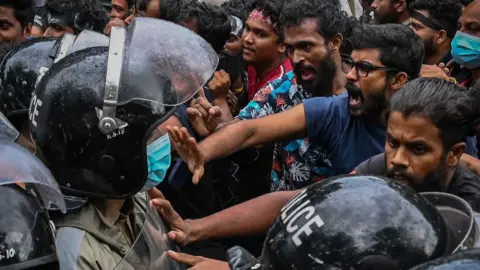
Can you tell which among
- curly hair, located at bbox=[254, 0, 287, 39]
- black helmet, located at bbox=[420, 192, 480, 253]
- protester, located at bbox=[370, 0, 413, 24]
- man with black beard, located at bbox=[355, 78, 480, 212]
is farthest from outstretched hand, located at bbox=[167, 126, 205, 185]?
protester, located at bbox=[370, 0, 413, 24]

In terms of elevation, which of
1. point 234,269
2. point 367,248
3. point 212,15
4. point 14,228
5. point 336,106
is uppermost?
point 367,248

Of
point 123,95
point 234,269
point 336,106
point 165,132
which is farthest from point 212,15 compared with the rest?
point 234,269

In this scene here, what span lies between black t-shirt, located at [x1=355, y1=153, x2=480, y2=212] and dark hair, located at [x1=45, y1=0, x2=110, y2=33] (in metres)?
3.18

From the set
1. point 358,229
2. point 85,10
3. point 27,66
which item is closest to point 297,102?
point 27,66

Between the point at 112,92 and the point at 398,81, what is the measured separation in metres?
2.12

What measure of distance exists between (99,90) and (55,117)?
0.18 metres

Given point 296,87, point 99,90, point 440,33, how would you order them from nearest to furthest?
point 99,90 < point 296,87 < point 440,33

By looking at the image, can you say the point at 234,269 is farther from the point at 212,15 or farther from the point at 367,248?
the point at 212,15

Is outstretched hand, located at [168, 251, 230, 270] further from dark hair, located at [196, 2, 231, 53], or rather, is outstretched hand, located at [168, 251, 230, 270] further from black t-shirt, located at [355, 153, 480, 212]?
dark hair, located at [196, 2, 231, 53]

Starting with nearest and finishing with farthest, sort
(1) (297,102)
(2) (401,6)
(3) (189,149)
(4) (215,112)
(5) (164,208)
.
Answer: (5) (164,208) < (3) (189,149) < (4) (215,112) < (1) (297,102) < (2) (401,6)

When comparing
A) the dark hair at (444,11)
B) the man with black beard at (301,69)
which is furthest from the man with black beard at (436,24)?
the man with black beard at (301,69)

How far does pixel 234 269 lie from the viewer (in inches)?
102

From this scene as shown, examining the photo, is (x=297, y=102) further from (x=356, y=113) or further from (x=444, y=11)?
(x=444, y=11)

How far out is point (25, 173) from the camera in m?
2.46
